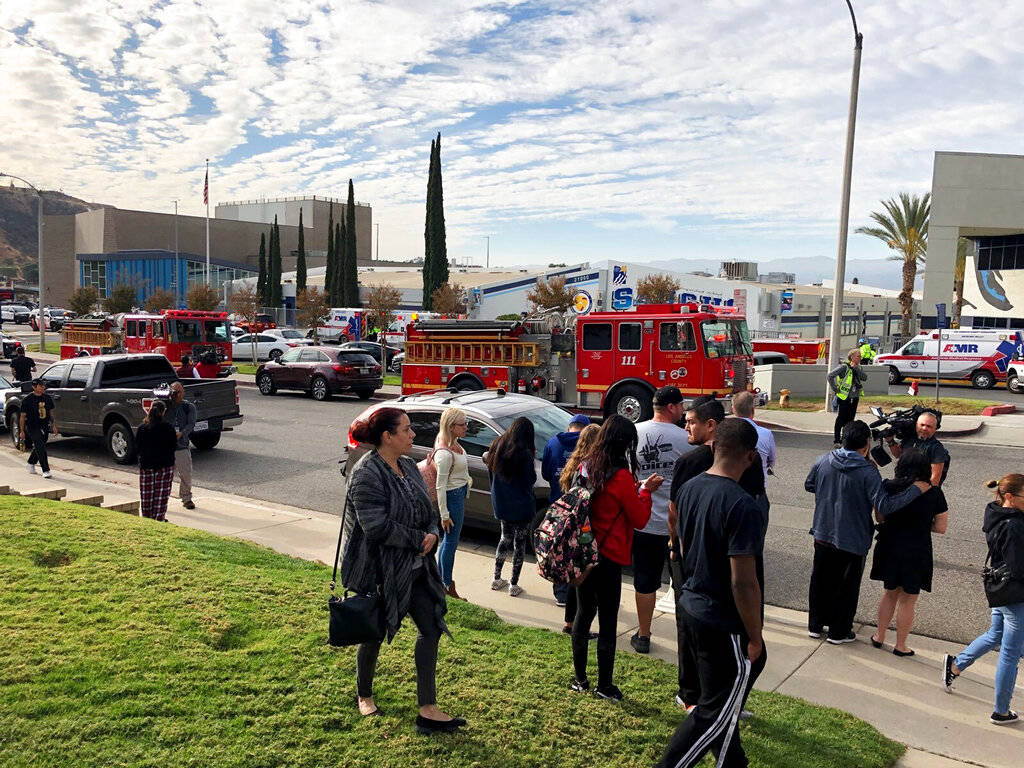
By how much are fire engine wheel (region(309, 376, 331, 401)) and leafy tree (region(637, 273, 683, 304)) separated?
2716cm

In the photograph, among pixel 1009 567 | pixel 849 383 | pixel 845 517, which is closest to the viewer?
pixel 1009 567

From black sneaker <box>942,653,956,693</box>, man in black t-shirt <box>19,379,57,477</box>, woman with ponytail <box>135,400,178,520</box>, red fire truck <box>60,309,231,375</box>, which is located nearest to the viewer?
black sneaker <box>942,653,956,693</box>

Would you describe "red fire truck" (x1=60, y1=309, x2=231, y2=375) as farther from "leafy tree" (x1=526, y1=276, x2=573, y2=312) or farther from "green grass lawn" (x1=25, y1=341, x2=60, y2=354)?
"leafy tree" (x1=526, y1=276, x2=573, y2=312)

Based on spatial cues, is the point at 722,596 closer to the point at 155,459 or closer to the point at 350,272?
the point at 155,459

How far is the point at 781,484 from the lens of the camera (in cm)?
1239

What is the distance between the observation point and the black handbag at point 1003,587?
4.95 m

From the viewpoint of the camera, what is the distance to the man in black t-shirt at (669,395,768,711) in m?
4.27

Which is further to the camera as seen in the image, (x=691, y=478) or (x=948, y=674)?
(x=948, y=674)

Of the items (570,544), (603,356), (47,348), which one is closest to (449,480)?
(570,544)

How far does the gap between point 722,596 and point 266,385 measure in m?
23.6

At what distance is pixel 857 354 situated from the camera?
15086 mm

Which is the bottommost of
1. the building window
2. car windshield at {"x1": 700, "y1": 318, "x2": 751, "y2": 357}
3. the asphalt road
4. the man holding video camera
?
the asphalt road

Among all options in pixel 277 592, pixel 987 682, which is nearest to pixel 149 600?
pixel 277 592

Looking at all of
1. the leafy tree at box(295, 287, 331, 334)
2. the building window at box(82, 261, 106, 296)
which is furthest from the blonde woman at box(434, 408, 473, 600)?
the building window at box(82, 261, 106, 296)
